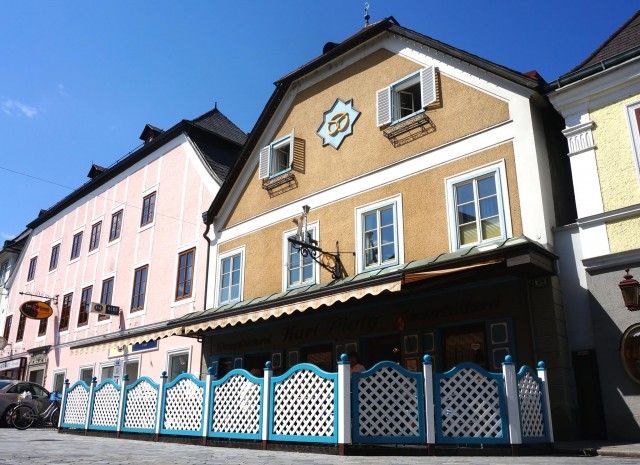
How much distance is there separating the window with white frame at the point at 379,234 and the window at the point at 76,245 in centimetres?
1812

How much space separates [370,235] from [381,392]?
5879mm

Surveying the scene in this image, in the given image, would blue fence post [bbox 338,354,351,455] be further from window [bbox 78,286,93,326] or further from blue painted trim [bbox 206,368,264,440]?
window [bbox 78,286,93,326]

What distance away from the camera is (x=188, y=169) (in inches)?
842

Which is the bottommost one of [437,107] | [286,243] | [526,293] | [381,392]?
[381,392]

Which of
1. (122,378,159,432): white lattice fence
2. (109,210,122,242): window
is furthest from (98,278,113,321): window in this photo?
(122,378,159,432): white lattice fence

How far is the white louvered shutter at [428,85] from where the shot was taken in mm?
13266

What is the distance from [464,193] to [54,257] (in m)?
24.1

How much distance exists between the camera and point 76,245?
27797mm

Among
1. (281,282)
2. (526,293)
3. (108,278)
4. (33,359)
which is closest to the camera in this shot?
(526,293)

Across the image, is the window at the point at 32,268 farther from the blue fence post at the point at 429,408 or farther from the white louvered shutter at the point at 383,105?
the blue fence post at the point at 429,408

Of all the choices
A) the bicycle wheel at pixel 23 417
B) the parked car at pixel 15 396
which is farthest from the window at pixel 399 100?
the parked car at pixel 15 396

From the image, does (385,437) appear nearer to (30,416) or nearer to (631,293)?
(631,293)

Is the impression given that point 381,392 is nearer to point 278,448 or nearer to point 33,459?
point 278,448

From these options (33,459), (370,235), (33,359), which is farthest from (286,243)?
(33,359)
